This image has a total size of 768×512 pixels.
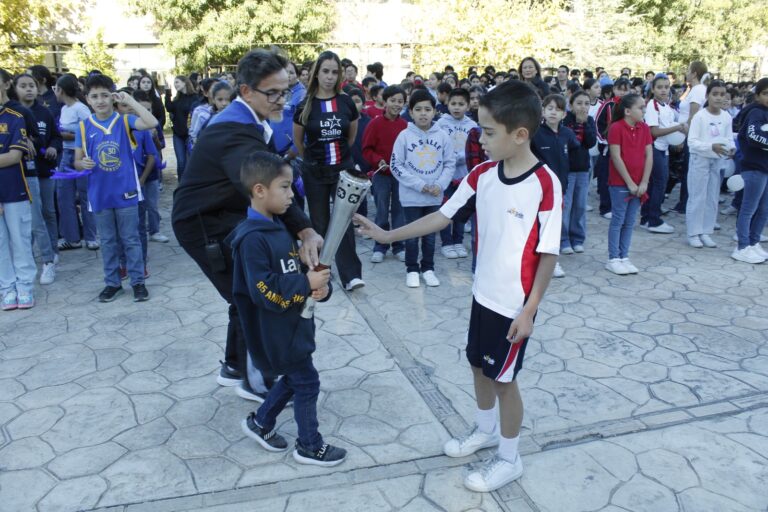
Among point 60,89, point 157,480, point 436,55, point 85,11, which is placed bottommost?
point 157,480

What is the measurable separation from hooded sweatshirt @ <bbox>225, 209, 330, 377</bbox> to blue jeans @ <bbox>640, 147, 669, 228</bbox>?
6.48 metres

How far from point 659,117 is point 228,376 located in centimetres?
666

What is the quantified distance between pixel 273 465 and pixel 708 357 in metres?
3.43

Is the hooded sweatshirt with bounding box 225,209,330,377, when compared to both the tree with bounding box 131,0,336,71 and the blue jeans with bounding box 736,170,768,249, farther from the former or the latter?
the tree with bounding box 131,0,336,71

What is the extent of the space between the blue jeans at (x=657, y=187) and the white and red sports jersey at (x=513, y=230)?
19.7 ft

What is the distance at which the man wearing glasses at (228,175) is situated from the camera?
3.44 meters

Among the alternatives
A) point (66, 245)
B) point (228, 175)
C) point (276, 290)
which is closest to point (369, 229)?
point (276, 290)

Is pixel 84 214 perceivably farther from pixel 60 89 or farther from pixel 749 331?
pixel 749 331

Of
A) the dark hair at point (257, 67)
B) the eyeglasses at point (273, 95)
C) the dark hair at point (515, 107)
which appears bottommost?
the dark hair at point (515, 107)

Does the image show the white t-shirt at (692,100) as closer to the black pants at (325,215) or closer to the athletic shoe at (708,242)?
the athletic shoe at (708,242)

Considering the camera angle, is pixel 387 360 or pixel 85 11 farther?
pixel 85 11

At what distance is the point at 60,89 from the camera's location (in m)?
7.30

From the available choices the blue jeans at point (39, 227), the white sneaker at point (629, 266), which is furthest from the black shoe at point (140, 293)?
the white sneaker at point (629, 266)

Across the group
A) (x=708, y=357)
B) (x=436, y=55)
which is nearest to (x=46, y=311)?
(x=708, y=357)
